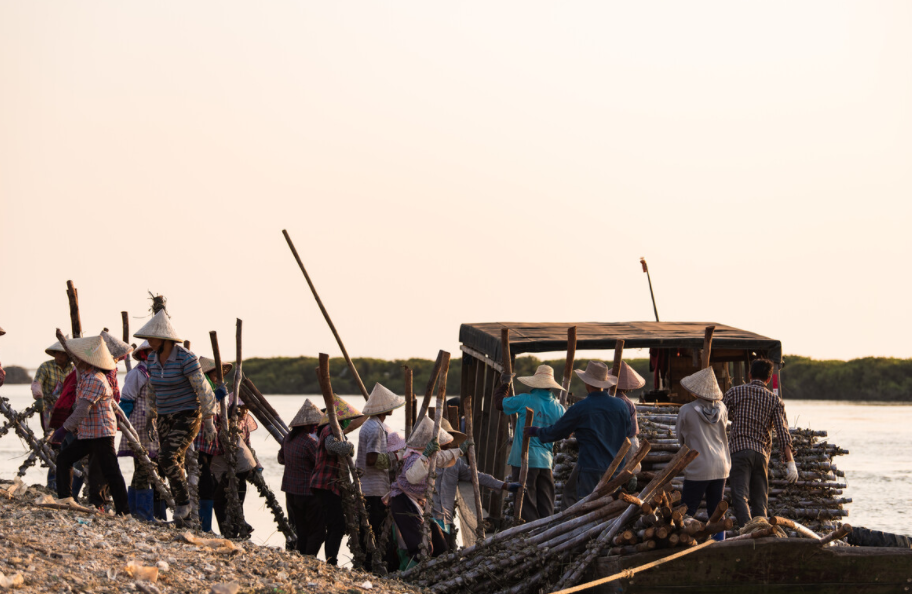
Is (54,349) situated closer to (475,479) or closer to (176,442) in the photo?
(176,442)

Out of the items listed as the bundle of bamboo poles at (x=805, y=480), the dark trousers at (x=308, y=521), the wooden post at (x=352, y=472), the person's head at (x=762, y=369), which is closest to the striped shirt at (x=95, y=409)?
the dark trousers at (x=308, y=521)

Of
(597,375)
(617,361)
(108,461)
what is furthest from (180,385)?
(617,361)

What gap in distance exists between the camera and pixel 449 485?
8547mm

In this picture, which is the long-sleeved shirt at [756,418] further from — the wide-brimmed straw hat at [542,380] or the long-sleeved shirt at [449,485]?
the long-sleeved shirt at [449,485]

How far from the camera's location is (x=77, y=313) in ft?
36.5

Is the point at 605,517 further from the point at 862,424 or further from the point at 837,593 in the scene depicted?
the point at 862,424

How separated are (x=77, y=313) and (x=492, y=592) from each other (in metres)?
6.30

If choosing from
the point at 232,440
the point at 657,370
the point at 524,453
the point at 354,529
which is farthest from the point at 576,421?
the point at 657,370

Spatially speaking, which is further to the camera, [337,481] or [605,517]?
[337,481]

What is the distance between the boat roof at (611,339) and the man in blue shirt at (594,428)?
226 centimetres

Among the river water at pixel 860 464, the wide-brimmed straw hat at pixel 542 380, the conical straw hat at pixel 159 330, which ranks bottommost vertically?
the river water at pixel 860 464

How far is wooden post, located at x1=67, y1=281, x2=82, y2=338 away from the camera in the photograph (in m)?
11.0

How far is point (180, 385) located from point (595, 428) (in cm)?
342

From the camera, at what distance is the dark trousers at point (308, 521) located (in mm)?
8336
